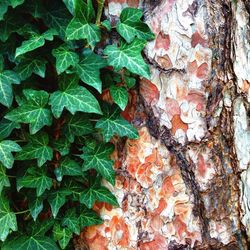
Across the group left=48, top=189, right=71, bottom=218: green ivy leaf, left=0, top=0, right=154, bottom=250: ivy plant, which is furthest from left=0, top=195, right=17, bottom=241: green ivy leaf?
left=48, top=189, right=71, bottom=218: green ivy leaf

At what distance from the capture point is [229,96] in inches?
54.9

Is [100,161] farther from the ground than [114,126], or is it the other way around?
[114,126]

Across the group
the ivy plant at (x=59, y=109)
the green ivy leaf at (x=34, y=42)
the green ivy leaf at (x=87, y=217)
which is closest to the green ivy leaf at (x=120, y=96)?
the ivy plant at (x=59, y=109)

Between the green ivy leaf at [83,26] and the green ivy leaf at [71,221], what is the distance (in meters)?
0.51

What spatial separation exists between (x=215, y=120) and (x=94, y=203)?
1.45ft

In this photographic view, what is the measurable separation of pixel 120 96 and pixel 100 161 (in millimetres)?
197

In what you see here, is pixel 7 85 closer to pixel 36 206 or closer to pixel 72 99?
pixel 72 99

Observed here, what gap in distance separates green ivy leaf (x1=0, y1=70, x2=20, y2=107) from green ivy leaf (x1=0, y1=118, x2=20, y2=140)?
69 mm

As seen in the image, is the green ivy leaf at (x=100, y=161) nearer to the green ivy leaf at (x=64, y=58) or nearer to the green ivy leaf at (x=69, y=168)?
the green ivy leaf at (x=69, y=168)

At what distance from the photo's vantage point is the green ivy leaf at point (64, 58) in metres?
1.30

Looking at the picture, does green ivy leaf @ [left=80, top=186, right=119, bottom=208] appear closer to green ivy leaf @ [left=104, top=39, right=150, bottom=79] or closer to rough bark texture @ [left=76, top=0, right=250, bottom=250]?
rough bark texture @ [left=76, top=0, right=250, bottom=250]

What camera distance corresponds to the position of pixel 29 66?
136 cm

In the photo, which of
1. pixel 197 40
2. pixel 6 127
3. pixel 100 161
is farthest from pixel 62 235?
pixel 197 40

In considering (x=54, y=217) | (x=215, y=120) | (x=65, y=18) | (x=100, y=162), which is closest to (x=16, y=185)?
(x=54, y=217)
